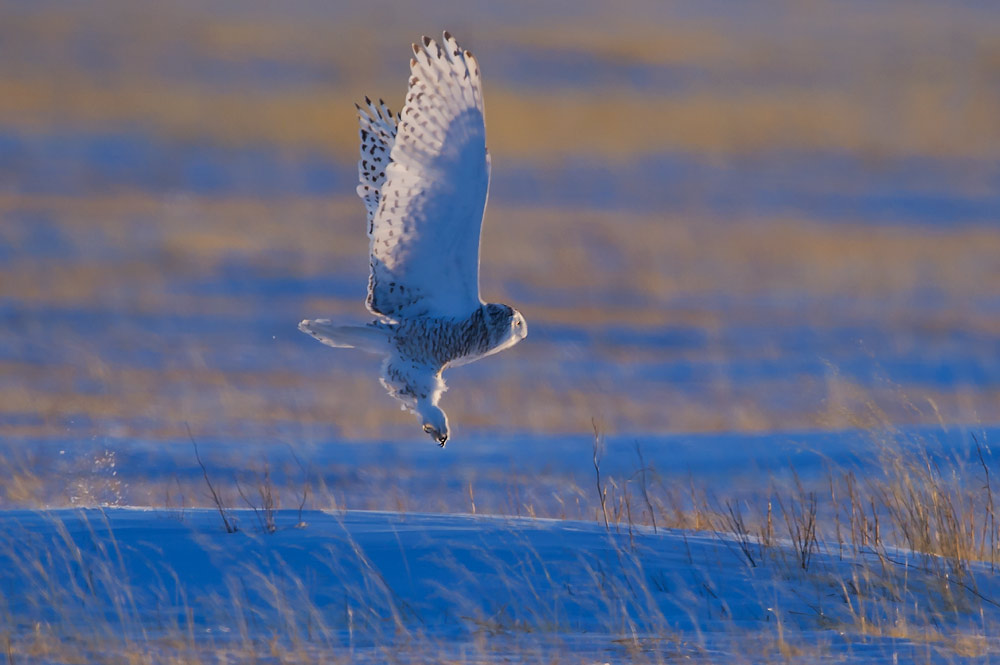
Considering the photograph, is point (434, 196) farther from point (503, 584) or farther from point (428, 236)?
point (503, 584)

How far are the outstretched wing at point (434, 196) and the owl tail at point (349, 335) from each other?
131 millimetres

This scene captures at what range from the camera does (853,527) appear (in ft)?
25.9

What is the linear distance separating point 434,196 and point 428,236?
274 mm

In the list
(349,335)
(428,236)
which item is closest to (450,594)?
(349,335)

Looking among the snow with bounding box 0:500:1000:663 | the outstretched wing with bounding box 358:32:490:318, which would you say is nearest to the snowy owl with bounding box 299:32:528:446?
the outstretched wing with bounding box 358:32:490:318

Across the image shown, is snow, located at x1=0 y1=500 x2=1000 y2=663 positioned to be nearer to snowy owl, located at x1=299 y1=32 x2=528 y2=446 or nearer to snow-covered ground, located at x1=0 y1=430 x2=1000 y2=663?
snow-covered ground, located at x1=0 y1=430 x2=1000 y2=663

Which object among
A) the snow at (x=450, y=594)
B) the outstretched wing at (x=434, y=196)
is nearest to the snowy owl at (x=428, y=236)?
the outstretched wing at (x=434, y=196)

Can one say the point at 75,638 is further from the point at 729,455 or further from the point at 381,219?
the point at 729,455

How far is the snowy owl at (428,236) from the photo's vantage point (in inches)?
269

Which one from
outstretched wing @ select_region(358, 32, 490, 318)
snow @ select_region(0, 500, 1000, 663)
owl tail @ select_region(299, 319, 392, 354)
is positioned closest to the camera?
snow @ select_region(0, 500, 1000, 663)

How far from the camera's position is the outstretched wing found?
6789 millimetres

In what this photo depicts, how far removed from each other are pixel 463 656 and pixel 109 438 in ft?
26.9

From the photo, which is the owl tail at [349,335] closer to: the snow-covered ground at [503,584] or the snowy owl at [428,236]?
the snowy owl at [428,236]

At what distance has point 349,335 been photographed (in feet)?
26.0
